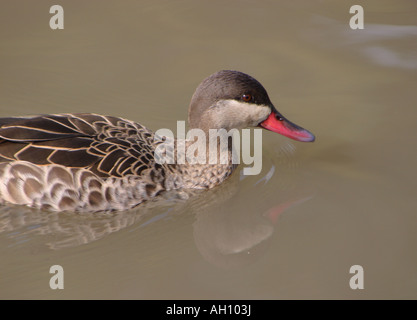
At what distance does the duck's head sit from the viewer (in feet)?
17.1

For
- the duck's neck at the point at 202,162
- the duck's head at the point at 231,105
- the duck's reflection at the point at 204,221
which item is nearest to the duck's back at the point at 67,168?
the duck's reflection at the point at 204,221

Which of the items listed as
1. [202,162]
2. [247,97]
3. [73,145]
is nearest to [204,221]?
[202,162]

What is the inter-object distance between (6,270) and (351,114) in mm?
4054

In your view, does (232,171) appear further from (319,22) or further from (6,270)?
(319,22)

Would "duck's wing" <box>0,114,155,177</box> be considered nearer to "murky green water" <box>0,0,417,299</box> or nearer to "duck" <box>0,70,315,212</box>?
"duck" <box>0,70,315,212</box>

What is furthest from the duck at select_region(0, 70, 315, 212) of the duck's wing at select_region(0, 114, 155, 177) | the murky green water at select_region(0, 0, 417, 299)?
the murky green water at select_region(0, 0, 417, 299)

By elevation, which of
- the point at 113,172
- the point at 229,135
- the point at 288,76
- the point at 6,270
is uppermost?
the point at 288,76

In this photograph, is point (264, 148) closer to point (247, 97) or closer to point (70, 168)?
point (247, 97)

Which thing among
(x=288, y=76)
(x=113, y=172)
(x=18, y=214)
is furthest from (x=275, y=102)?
(x=18, y=214)

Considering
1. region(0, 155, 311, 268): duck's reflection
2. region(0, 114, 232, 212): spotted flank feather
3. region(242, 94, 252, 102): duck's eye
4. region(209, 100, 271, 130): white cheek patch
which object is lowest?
region(0, 155, 311, 268): duck's reflection

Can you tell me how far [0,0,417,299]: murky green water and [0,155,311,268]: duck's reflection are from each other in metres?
0.01

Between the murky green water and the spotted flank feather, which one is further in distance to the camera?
the spotted flank feather

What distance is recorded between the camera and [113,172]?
5.02 m

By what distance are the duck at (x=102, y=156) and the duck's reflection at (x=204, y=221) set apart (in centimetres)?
9
